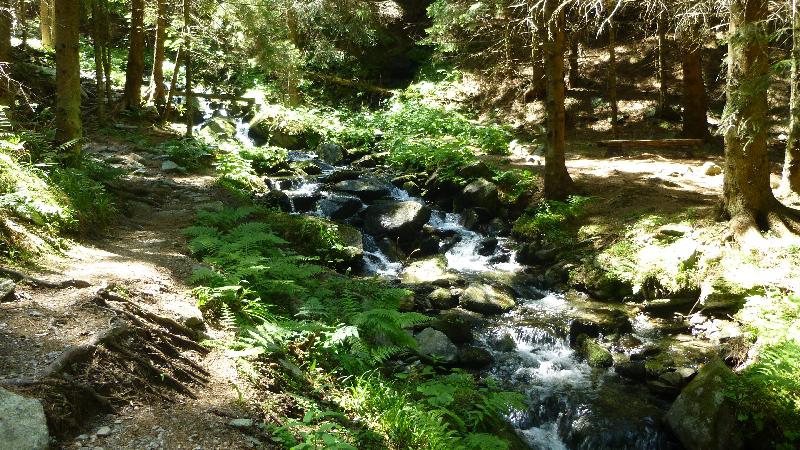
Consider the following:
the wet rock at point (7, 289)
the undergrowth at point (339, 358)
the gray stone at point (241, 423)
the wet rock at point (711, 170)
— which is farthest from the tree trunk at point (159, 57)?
the wet rock at point (711, 170)

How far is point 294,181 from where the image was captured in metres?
15.9

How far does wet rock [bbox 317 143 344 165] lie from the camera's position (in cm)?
1855

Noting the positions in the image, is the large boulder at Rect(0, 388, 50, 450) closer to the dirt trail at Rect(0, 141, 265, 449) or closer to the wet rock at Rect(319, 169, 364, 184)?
the dirt trail at Rect(0, 141, 265, 449)

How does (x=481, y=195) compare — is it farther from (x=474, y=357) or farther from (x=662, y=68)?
(x=662, y=68)

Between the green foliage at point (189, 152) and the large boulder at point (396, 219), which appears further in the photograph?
the green foliage at point (189, 152)

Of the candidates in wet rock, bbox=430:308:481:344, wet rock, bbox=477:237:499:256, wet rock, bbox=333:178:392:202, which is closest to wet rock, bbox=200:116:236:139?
wet rock, bbox=333:178:392:202

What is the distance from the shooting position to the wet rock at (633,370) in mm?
7613

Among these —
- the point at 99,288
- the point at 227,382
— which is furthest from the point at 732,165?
the point at 99,288

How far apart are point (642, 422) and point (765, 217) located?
4781mm

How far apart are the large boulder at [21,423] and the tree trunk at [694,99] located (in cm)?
1799

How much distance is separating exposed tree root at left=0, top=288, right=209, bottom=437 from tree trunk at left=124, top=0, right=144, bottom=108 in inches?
581

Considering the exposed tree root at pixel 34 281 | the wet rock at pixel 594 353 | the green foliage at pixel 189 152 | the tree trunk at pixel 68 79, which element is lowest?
A: the wet rock at pixel 594 353

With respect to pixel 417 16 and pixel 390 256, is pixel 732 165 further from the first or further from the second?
pixel 417 16

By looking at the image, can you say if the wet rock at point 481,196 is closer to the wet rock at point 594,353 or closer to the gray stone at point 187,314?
the wet rock at point 594,353
